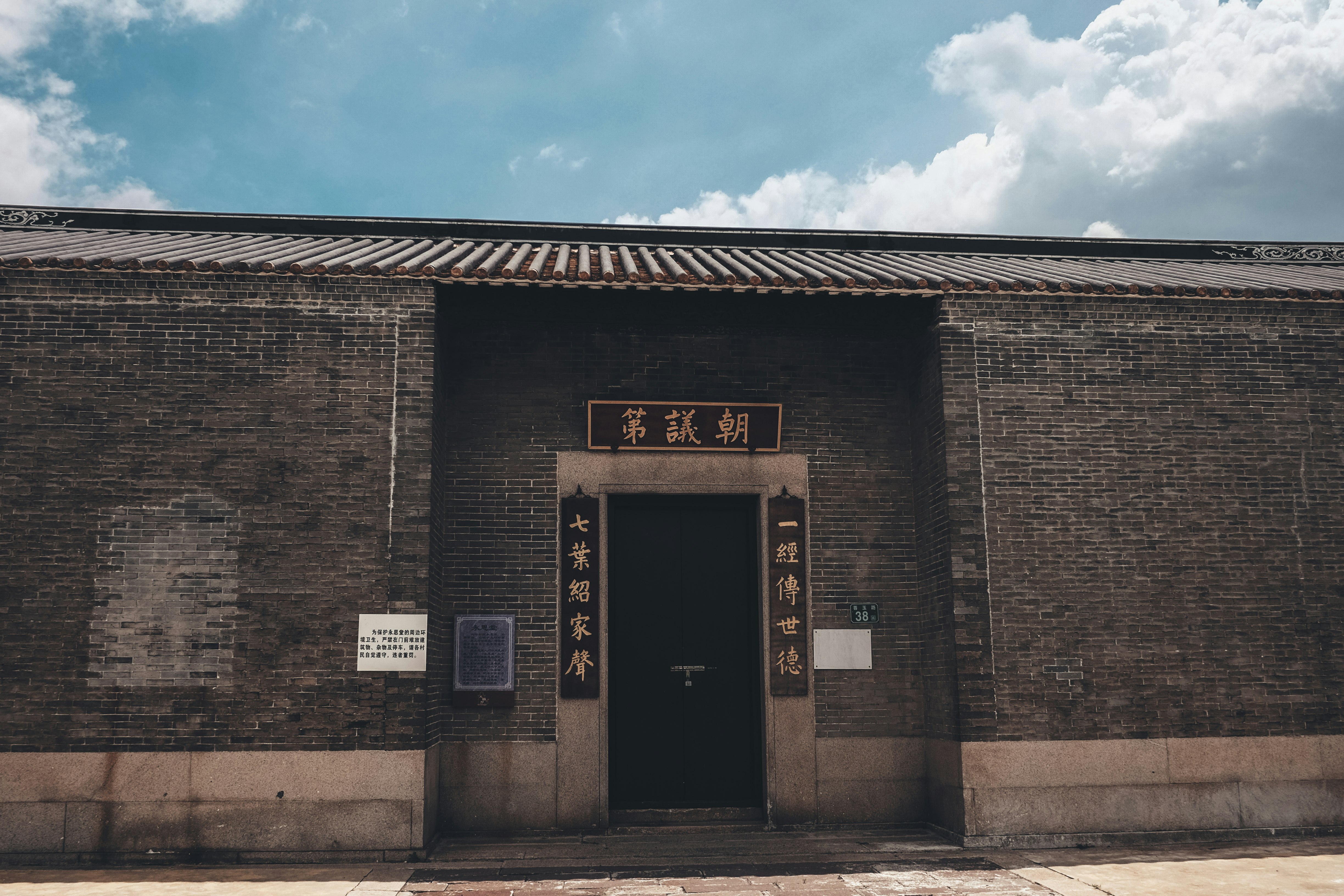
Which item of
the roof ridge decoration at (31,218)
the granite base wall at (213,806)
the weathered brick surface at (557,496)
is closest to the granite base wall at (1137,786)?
the weathered brick surface at (557,496)

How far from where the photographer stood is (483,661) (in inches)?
311

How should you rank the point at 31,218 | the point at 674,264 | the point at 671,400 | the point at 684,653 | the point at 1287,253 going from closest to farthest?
the point at 684,653 → the point at 671,400 → the point at 674,264 → the point at 31,218 → the point at 1287,253

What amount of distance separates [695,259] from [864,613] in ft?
12.5

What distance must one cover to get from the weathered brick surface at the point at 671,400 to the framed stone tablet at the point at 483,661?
4.3 inches

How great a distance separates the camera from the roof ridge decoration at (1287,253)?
11.2 m

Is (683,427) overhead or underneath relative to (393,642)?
overhead

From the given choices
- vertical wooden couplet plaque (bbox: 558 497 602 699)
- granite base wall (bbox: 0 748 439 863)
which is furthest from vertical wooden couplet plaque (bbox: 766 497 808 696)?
granite base wall (bbox: 0 748 439 863)

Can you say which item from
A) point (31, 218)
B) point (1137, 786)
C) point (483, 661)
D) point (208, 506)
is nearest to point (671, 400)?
point (483, 661)

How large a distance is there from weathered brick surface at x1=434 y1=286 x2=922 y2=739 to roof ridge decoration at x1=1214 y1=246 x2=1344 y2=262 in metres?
5.50

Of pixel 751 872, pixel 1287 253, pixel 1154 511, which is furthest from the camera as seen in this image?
pixel 1287 253

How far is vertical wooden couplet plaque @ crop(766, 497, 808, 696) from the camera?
26.7ft

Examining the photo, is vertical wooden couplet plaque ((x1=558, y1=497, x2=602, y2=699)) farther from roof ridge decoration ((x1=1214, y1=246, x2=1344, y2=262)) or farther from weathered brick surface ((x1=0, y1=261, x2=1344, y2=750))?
roof ridge decoration ((x1=1214, y1=246, x2=1344, y2=262))

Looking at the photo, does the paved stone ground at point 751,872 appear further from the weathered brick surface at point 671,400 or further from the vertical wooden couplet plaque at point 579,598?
the vertical wooden couplet plaque at point 579,598

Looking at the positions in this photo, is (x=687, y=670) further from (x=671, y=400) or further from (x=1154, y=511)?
(x=1154, y=511)
